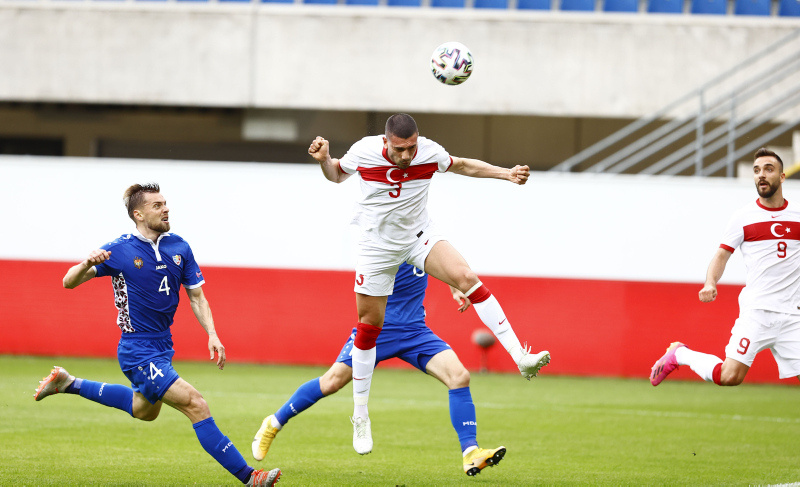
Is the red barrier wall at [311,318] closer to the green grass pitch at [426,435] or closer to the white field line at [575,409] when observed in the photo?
the green grass pitch at [426,435]

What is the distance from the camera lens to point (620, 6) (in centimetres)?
1789

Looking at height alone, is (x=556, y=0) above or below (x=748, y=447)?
above

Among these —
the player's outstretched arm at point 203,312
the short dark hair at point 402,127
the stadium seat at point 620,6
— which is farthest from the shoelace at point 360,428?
the stadium seat at point 620,6

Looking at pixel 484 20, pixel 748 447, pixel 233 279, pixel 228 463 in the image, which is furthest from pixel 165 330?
pixel 484 20

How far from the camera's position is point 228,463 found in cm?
585

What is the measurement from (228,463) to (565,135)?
14750 millimetres

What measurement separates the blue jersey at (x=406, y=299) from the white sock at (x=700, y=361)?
2.07 metres

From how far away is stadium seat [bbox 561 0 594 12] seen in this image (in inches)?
703

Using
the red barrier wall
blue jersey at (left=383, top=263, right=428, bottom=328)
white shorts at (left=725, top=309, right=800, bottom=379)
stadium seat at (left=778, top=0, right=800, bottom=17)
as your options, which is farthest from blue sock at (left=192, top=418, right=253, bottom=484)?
stadium seat at (left=778, top=0, right=800, bottom=17)

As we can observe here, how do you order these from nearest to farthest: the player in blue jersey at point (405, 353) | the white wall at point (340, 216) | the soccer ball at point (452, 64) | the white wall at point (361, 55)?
the player in blue jersey at point (405, 353) → the soccer ball at point (452, 64) → the white wall at point (340, 216) → the white wall at point (361, 55)

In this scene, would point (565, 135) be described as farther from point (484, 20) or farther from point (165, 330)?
point (165, 330)

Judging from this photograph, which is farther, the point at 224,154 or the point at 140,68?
the point at 224,154

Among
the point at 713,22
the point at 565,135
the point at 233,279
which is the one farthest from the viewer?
the point at 565,135

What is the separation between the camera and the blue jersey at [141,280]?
238 inches
